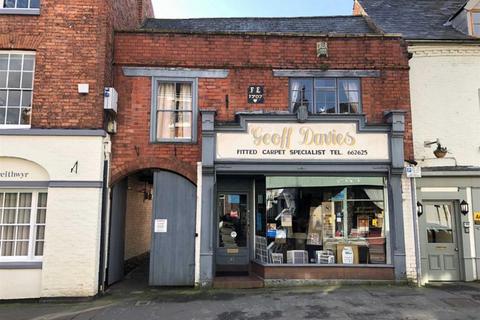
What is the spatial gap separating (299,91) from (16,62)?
23.2 ft

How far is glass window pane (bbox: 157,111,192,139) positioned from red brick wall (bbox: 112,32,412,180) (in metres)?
0.33

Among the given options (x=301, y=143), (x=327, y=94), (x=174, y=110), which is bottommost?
(x=301, y=143)

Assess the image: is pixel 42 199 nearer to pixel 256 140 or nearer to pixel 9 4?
pixel 9 4

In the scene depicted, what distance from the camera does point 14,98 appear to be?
998cm

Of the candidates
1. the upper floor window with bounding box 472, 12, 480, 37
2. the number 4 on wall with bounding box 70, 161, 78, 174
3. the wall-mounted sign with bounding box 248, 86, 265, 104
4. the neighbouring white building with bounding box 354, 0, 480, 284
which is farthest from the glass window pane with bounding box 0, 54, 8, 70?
the upper floor window with bounding box 472, 12, 480, 37

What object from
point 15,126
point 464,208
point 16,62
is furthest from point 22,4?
point 464,208

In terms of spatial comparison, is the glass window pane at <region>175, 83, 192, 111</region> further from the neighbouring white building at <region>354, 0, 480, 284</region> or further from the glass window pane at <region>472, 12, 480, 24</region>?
the glass window pane at <region>472, 12, 480, 24</region>

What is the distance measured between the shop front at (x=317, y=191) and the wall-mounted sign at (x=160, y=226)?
0.99 metres

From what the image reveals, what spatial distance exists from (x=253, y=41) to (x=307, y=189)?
4115mm

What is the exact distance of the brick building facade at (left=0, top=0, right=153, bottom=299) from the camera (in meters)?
9.32

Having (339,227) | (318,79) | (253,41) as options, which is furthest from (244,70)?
(339,227)

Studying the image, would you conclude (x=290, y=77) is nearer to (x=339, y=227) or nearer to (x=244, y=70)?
(x=244, y=70)

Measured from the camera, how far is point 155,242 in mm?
10086

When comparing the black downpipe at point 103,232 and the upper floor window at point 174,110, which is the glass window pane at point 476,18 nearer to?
the upper floor window at point 174,110
